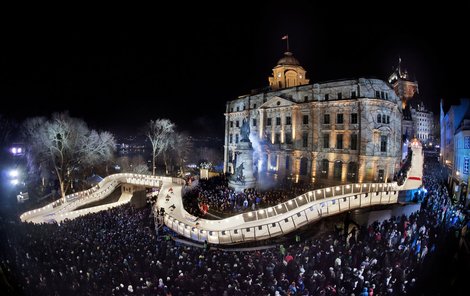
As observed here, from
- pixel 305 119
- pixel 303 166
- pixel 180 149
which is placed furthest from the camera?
pixel 180 149

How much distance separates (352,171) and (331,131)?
5596 mm

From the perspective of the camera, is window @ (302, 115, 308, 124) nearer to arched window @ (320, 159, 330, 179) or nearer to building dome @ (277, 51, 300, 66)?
arched window @ (320, 159, 330, 179)

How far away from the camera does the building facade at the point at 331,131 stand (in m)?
29.8

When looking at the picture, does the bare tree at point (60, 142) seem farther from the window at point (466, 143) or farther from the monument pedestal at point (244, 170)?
the window at point (466, 143)

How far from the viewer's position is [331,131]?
32.0 m

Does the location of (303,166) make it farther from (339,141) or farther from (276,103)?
(276,103)

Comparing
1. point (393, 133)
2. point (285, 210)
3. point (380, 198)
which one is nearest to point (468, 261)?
point (285, 210)

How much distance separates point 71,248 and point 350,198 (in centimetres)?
1718

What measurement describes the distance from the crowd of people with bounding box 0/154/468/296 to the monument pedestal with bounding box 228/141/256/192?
11648mm

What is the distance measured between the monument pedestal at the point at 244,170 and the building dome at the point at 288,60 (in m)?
21.6

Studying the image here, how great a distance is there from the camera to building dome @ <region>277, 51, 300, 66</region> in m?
41.2

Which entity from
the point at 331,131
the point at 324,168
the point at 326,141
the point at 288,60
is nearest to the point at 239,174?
the point at 324,168

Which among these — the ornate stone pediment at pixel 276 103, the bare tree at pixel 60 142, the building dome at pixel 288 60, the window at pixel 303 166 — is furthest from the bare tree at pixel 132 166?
the building dome at pixel 288 60

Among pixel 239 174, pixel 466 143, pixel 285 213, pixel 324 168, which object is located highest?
pixel 466 143
